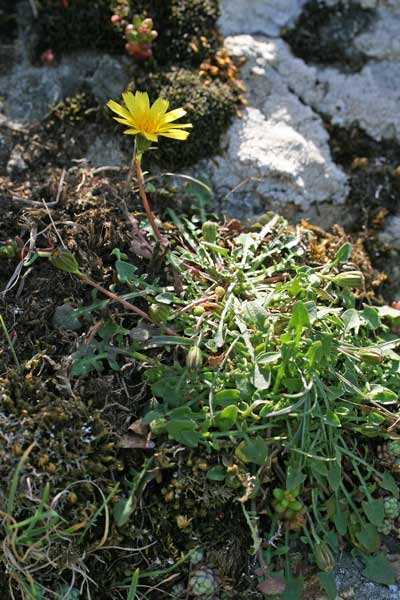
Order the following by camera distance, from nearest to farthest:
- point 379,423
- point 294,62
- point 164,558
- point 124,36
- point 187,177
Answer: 1. point 164,558
2. point 379,423
3. point 187,177
4. point 124,36
5. point 294,62

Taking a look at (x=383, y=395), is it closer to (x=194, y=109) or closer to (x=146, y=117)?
(x=146, y=117)

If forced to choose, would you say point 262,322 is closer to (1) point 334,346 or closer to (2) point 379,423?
(1) point 334,346

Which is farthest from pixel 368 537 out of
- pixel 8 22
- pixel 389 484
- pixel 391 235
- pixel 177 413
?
pixel 8 22

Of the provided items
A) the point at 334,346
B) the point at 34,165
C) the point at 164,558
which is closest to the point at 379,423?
the point at 334,346

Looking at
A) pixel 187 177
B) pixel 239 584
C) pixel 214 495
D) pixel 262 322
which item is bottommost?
pixel 239 584

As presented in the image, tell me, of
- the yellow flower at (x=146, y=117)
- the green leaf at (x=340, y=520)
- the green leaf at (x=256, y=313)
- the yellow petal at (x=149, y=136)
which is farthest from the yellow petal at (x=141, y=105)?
the green leaf at (x=340, y=520)

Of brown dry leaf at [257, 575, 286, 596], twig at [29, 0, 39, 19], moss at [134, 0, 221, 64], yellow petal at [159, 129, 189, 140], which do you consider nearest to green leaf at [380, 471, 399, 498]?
brown dry leaf at [257, 575, 286, 596]

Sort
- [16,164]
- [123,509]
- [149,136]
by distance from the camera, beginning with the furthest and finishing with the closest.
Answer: [16,164] < [149,136] < [123,509]
